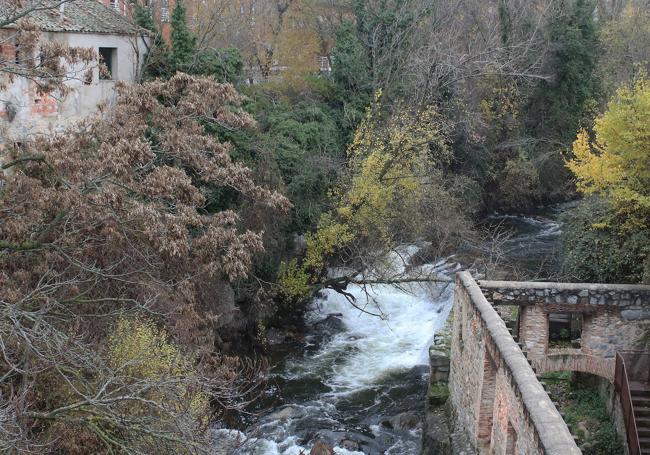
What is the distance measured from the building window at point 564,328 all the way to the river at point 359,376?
379 cm

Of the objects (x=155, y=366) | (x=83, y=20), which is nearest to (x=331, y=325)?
(x=83, y=20)

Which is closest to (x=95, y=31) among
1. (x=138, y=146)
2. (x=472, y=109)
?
(x=138, y=146)

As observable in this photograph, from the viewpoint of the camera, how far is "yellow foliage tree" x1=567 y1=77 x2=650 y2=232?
54.6 feet

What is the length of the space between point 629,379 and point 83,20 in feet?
59.7

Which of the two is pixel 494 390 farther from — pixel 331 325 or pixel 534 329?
pixel 331 325

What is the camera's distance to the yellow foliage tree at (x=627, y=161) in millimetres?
16641

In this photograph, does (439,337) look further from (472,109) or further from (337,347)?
(472,109)

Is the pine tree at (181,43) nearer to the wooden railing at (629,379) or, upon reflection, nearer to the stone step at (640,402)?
the wooden railing at (629,379)

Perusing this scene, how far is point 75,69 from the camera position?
20.2 meters

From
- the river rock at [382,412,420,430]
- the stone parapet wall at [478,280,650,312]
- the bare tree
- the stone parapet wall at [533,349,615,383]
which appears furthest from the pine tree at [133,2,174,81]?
the stone parapet wall at [533,349,615,383]

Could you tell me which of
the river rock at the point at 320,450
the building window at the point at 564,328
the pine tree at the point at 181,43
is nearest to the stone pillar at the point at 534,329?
the building window at the point at 564,328

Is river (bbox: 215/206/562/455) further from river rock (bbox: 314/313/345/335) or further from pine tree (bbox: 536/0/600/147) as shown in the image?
pine tree (bbox: 536/0/600/147)

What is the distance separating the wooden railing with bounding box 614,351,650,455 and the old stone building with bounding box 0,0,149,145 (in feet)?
44.1

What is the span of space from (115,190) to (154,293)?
2.35 m
